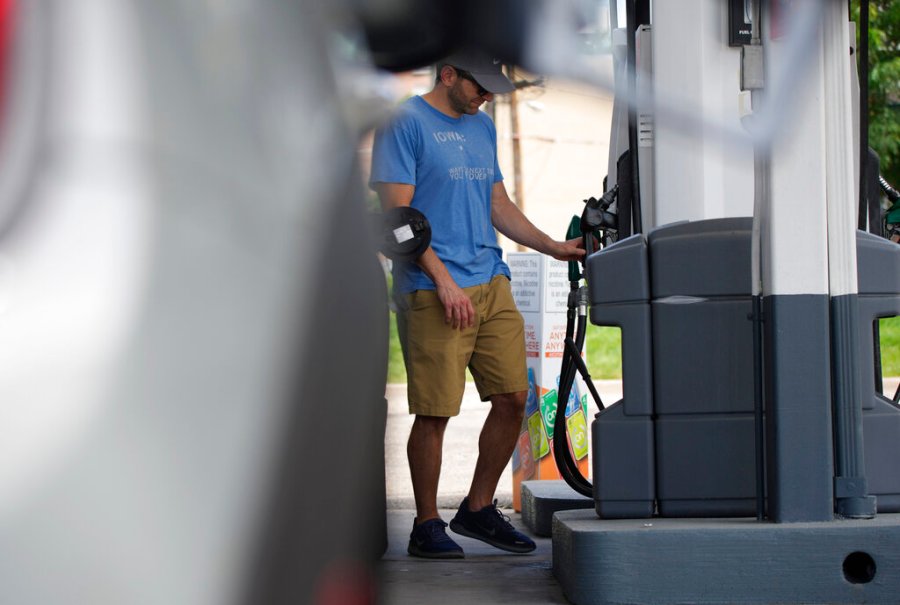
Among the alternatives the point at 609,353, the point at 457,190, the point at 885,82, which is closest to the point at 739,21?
the point at 457,190

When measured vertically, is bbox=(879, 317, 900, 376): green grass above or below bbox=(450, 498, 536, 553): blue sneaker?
above

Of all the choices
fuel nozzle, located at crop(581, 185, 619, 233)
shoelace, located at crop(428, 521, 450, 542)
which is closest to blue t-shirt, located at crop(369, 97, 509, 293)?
fuel nozzle, located at crop(581, 185, 619, 233)

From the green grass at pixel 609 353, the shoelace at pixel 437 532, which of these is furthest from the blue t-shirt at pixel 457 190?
the green grass at pixel 609 353

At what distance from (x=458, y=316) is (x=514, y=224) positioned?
74 centimetres

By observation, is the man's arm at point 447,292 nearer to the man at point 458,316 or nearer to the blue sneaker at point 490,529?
the man at point 458,316

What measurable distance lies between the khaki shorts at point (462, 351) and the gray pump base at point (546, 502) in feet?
2.13

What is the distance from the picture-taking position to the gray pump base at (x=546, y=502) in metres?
5.33

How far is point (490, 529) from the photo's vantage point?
494cm

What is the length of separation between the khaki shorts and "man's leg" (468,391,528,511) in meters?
0.09

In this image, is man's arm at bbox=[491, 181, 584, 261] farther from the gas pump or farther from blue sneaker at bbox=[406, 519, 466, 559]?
blue sneaker at bbox=[406, 519, 466, 559]

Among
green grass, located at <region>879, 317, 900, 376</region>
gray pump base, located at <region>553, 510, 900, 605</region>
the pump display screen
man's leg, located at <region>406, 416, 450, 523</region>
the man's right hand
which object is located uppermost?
the pump display screen

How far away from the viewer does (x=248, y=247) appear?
1134 millimetres

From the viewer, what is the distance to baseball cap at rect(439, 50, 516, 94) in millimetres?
1320

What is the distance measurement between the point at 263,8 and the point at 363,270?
306mm
